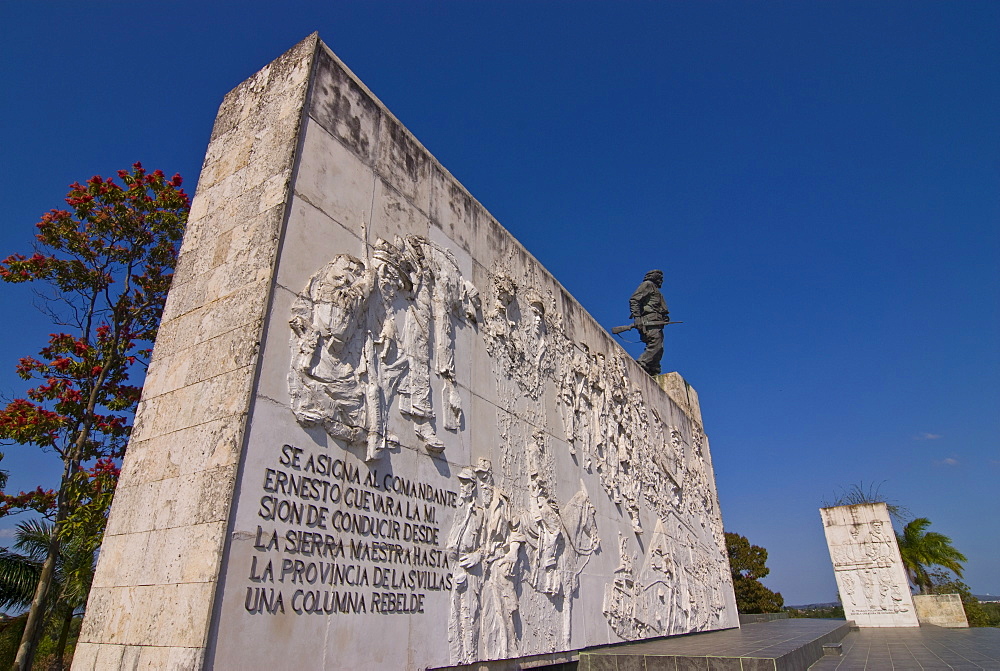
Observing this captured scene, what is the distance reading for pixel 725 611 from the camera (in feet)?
38.7

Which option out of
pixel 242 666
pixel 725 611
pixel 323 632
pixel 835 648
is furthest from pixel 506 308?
pixel 725 611

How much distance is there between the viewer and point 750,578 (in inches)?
890

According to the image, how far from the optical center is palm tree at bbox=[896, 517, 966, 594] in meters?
18.6

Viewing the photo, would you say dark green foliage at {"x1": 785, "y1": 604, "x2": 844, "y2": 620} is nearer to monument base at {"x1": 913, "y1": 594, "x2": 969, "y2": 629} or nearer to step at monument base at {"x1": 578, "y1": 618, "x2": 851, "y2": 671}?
monument base at {"x1": 913, "y1": 594, "x2": 969, "y2": 629}

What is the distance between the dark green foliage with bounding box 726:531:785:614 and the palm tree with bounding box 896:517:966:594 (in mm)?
4725

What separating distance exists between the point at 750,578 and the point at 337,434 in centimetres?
2329

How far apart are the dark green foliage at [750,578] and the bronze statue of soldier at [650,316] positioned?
1245cm

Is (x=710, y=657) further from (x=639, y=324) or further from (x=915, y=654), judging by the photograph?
(x=639, y=324)

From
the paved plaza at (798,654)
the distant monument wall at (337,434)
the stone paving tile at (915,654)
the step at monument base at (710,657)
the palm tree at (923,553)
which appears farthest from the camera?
the palm tree at (923,553)

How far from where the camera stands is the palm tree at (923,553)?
61.1ft

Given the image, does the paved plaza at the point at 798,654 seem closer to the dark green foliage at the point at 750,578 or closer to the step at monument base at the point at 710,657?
the step at monument base at the point at 710,657

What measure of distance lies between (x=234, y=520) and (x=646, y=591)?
22.8 ft

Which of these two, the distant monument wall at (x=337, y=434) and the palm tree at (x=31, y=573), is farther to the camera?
the palm tree at (x=31, y=573)

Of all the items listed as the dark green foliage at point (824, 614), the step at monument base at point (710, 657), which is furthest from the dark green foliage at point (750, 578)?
the step at monument base at point (710, 657)
